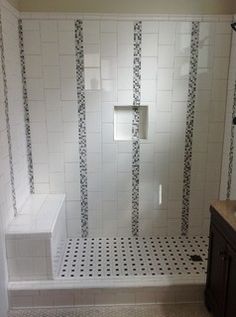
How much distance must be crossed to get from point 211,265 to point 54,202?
1.35 metres

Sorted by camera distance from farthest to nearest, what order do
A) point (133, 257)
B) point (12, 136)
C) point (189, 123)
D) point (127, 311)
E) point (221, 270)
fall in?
point (189, 123)
point (133, 257)
point (12, 136)
point (127, 311)
point (221, 270)

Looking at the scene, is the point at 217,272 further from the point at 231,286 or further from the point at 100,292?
the point at 100,292

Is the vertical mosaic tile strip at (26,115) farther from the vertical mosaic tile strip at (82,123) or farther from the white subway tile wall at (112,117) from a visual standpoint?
the vertical mosaic tile strip at (82,123)

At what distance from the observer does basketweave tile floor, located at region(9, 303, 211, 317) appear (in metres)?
1.97

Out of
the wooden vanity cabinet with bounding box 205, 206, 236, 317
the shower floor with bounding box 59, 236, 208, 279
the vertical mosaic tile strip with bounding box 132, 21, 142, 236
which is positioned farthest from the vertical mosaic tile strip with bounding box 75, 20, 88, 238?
the wooden vanity cabinet with bounding box 205, 206, 236, 317

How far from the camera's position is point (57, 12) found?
2.31 meters

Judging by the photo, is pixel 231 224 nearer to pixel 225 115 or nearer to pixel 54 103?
pixel 225 115

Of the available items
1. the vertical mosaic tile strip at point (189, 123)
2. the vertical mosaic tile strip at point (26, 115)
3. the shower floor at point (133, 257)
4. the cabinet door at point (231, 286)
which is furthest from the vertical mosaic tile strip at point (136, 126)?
the cabinet door at point (231, 286)

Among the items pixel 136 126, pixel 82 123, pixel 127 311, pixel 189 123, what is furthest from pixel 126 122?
pixel 127 311

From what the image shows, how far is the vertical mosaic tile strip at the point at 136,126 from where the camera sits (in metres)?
2.37

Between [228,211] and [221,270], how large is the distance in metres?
0.34

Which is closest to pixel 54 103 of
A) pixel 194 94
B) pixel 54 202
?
pixel 54 202

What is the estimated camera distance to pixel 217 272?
1.75 metres

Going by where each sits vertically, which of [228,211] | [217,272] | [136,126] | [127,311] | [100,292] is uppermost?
[136,126]
